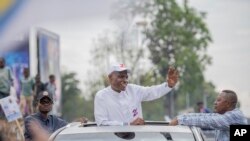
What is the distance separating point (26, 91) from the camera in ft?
58.2

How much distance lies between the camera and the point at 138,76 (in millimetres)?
42031

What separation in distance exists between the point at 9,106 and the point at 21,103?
389 centimetres

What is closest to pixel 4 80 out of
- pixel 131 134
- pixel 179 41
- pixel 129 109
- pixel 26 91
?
pixel 26 91

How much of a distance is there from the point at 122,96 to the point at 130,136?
1512 millimetres

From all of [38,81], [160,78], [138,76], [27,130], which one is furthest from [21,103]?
[160,78]

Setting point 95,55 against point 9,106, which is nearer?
point 9,106

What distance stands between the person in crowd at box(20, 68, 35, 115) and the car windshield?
1083cm

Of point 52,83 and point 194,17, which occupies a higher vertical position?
point 194,17

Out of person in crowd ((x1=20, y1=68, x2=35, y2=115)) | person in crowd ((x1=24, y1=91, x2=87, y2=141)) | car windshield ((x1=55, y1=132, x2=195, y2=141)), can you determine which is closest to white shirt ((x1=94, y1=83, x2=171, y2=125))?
person in crowd ((x1=24, y1=91, x2=87, y2=141))

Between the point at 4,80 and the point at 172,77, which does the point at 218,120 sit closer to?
the point at 172,77

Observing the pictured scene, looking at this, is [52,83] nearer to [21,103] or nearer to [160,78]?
[21,103]

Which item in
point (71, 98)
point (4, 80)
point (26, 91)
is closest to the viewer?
point (4, 80)

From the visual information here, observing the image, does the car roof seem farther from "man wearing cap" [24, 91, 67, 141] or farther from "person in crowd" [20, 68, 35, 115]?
"person in crowd" [20, 68, 35, 115]

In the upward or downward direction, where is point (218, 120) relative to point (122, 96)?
downward
